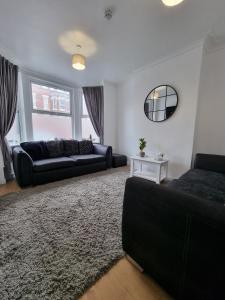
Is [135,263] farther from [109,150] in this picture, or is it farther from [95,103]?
[95,103]

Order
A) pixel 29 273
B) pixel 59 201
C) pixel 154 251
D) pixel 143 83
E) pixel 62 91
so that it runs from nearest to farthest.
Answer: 1. pixel 154 251
2. pixel 29 273
3. pixel 59 201
4. pixel 143 83
5. pixel 62 91

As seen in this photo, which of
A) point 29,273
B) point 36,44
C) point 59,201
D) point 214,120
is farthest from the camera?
point 214,120

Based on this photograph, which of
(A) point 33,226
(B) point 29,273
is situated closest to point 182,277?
(B) point 29,273

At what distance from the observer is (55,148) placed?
3.53 metres

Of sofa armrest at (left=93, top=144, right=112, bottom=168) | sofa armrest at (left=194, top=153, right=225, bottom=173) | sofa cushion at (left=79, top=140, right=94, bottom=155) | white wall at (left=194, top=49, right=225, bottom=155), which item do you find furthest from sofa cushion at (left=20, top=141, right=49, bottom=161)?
white wall at (left=194, top=49, right=225, bottom=155)

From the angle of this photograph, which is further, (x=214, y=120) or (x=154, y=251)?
(x=214, y=120)

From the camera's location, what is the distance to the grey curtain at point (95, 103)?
4.44 meters

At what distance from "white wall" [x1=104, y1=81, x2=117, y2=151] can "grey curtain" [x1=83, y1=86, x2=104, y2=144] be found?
0.42ft

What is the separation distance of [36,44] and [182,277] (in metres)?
3.50

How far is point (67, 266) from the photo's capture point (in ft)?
3.79

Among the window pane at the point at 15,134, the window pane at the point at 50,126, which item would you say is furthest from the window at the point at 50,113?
the window pane at the point at 15,134

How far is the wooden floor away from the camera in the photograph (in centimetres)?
97

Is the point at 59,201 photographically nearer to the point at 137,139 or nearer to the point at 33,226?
the point at 33,226

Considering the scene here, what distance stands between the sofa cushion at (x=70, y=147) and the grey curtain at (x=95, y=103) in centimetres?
102
